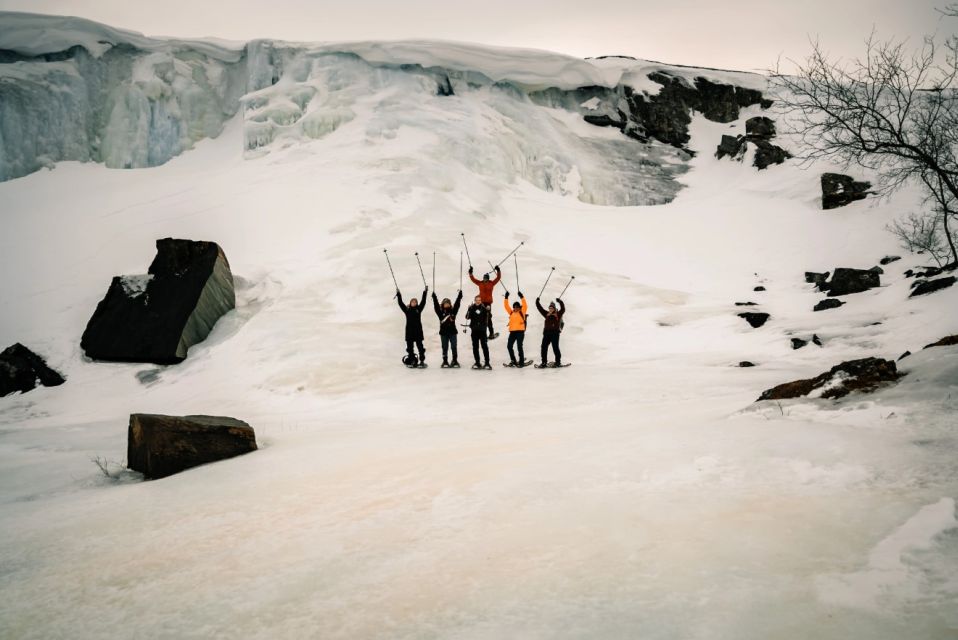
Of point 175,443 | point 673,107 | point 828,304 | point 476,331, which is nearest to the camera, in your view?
point 175,443

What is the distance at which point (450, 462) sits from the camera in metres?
5.37

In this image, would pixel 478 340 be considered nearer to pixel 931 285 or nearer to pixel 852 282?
pixel 931 285

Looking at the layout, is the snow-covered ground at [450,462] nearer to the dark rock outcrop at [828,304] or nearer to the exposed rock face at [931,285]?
the dark rock outcrop at [828,304]

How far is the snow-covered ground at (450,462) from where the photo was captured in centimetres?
289

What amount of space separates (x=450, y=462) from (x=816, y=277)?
2194 centimetres

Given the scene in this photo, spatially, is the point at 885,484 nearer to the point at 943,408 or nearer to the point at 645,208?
the point at 943,408

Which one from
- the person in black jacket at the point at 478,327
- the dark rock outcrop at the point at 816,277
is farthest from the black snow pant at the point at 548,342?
the dark rock outcrop at the point at 816,277

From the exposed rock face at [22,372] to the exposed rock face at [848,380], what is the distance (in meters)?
14.3

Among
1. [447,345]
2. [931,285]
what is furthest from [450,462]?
[931,285]

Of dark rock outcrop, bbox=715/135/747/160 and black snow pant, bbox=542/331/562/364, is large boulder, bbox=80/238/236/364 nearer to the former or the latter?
black snow pant, bbox=542/331/562/364

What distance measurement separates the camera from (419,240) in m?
20.0

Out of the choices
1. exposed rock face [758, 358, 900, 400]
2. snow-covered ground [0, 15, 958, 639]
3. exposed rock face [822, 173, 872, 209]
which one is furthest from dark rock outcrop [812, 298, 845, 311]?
exposed rock face [822, 173, 872, 209]

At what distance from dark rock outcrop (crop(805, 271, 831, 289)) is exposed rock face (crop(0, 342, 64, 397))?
22.8 meters

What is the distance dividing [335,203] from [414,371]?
36.3ft
